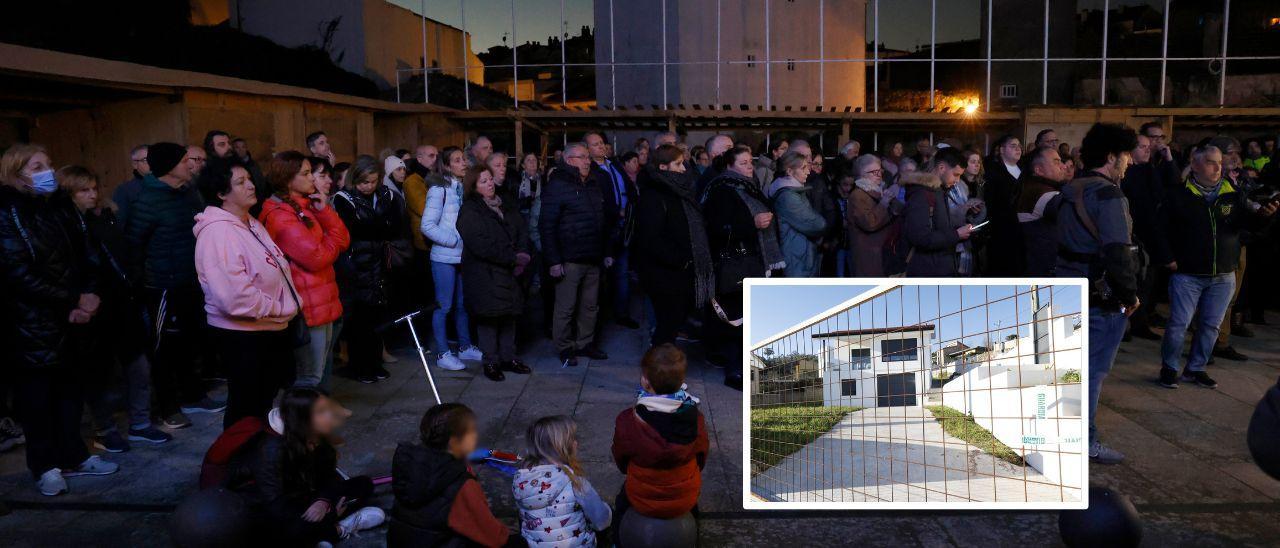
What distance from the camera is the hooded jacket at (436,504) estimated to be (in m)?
3.28

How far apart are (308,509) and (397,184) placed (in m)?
4.08

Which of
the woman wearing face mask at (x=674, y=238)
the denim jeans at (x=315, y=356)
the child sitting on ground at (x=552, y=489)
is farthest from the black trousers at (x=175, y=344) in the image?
the child sitting on ground at (x=552, y=489)

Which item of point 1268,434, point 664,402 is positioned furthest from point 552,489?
point 1268,434

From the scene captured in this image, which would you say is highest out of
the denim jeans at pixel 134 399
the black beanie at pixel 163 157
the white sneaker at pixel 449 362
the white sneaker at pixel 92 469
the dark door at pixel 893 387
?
the black beanie at pixel 163 157

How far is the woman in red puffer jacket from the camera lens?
16.2ft

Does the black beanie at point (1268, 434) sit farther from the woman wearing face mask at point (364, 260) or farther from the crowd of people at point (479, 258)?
the woman wearing face mask at point (364, 260)

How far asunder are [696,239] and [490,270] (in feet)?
5.00

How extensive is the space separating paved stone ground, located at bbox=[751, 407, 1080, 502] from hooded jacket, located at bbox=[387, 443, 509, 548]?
4.83 feet

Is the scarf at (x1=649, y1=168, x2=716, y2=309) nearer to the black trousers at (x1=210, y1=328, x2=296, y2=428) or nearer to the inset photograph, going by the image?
the black trousers at (x1=210, y1=328, x2=296, y2=428)

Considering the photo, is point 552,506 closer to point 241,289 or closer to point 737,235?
point 241,289

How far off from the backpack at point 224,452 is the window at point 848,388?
272 cm

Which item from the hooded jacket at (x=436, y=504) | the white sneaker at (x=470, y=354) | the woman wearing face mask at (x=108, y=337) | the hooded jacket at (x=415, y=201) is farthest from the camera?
the hooded jacket at (x=415, y=201)

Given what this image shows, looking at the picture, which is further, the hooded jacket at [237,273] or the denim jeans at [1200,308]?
the denim jeans at [1200,308]

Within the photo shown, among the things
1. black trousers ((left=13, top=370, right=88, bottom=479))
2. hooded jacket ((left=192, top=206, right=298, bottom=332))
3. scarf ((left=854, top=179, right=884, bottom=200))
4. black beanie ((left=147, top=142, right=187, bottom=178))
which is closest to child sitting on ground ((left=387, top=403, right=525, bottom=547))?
hooded jacket ((left=192, top=206, right=298, bottom=332))
